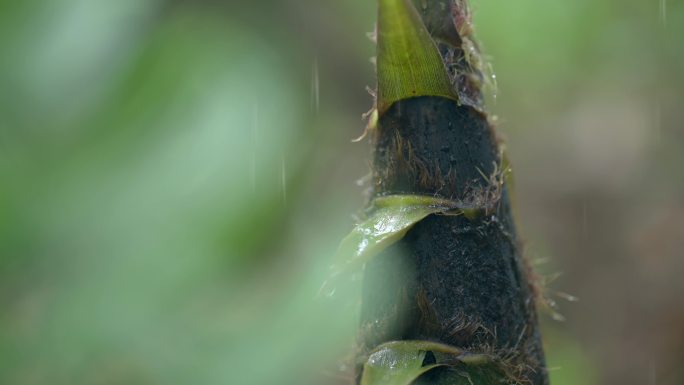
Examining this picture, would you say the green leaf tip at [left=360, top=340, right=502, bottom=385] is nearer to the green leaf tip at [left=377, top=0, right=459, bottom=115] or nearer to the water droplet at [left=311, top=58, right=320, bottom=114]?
the green leaf tip at [left=377, top=0, right=459, bottom=115]

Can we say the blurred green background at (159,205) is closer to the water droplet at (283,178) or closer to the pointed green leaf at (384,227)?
the water droplet at (283,178)

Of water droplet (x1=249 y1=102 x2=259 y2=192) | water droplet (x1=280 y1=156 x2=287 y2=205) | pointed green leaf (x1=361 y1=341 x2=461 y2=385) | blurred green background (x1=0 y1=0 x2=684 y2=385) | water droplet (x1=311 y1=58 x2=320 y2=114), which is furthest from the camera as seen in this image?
water droplet (x1=311 y1=58 x2=320 y2=114)

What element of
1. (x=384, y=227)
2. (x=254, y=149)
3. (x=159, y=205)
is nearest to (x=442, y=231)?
(x=384, y=227)

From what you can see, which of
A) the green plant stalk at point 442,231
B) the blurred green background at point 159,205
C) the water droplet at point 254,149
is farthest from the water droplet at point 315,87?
the green plant stalk at point 442,231

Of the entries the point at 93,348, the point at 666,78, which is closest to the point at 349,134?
the point at 666,78

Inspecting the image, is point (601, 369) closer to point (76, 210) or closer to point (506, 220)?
point (76, 210)

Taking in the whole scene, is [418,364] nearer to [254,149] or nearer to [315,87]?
[254,149]

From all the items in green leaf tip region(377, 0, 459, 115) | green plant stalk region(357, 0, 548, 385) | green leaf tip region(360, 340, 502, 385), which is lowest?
green leaf tip region(360, 340, 502, 385)

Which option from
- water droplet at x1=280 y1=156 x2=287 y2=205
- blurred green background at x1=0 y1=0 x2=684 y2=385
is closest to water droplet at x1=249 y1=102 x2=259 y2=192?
blurred green background at x1=0 y1=0 x2=684 y2=385
